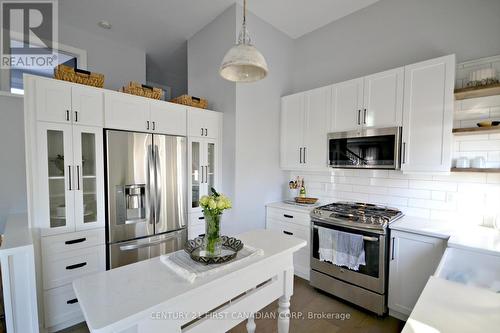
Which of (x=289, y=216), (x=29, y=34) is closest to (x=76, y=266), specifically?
(x=289, y=216)

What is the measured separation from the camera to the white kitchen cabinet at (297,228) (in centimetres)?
285

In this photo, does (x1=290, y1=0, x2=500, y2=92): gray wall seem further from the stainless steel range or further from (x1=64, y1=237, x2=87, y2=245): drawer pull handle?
(x1=64, y1=237, x2=87, y2=245): drawer pull handle

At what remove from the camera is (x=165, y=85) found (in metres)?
5.43

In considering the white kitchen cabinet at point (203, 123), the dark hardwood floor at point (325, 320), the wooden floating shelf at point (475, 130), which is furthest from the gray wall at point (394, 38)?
the dark hardwood floor at point (325, 320)

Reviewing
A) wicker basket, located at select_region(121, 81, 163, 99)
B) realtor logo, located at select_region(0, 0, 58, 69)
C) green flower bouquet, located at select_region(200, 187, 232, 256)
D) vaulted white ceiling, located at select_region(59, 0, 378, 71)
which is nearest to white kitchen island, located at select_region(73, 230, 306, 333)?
green flower bouquet, located at select_region(200, 187, 232, 256)

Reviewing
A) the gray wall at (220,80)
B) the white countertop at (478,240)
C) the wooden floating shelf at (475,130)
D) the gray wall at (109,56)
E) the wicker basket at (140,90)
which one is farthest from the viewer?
the gray wall at (109,56)

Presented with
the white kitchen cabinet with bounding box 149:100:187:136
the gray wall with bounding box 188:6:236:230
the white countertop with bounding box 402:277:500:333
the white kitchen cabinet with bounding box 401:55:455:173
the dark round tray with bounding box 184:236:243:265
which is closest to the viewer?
the white countertop with bounding box 402:277:500:333

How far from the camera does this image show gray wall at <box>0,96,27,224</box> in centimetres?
266

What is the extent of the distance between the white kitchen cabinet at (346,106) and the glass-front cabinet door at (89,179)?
2638 millimetres

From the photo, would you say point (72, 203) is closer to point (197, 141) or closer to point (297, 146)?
point (197, 141)

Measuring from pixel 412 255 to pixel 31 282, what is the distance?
125 inches

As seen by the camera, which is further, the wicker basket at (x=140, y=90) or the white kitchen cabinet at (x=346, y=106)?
the white kitchen cabinet at (x=346, y=106)

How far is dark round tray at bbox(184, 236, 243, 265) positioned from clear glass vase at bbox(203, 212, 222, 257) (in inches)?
1.4

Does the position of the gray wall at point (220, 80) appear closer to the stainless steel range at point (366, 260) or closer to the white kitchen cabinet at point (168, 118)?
the white kitchen cabinet at point (168, 118)
